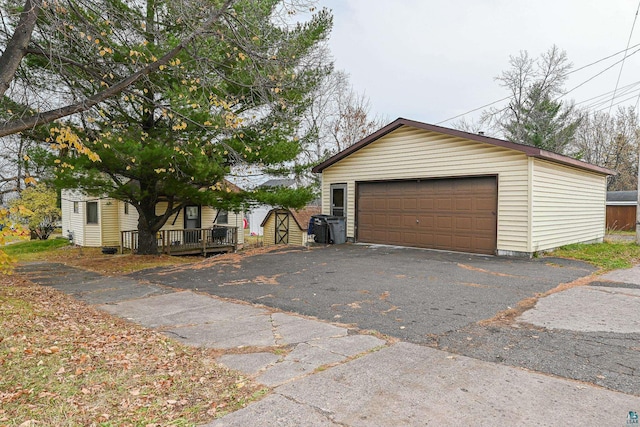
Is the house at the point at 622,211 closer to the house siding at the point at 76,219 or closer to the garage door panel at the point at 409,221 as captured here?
the garage door panel at the point at 409,221

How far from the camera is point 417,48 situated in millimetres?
16094

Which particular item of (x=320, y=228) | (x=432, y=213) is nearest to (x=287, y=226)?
(x=320, y=228)

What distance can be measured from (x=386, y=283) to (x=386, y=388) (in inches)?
168

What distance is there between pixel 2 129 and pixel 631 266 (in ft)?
40.5

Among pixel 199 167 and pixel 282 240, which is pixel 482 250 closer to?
pixel 199 167

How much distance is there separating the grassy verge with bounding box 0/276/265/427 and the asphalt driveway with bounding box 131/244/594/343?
2.02 m

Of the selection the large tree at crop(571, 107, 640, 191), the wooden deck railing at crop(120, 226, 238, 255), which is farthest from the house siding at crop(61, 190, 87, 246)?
the large tree at crop(571, 107, 640, 191)

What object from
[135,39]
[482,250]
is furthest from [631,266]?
[135,39]

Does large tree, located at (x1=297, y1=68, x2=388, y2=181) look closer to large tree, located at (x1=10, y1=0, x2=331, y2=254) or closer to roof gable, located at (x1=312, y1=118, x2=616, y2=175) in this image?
roof gable, located at (x1=312, y1=118, x2=616, y2=175)

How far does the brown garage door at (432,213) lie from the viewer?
35.5 feet

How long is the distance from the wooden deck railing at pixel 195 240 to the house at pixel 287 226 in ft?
8.34

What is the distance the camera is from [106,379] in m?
3.22

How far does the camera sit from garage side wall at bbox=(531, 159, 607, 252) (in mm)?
10258

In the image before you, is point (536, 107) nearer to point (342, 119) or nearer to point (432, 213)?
point (342, 119)
